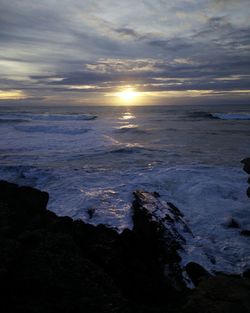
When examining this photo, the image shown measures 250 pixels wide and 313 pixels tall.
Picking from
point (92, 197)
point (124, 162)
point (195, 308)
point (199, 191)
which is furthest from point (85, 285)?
point (124, 162)

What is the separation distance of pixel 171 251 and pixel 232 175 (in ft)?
21.7

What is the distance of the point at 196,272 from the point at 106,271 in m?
1.70

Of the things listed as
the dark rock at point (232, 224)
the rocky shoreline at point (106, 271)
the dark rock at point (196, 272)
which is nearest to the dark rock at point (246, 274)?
the rocky shoreline at point (106, 271)

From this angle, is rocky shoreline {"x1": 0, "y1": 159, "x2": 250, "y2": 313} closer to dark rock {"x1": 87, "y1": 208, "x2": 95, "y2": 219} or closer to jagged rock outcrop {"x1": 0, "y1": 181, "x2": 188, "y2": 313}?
jagged rock outcrop {"x1": 0, "y1": 181, "x2": 188, "y2": 313}

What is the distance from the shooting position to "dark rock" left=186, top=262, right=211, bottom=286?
19.0 ft

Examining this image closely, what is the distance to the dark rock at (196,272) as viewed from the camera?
5793 mm

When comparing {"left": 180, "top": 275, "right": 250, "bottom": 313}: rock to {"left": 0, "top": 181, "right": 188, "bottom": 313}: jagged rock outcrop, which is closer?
{"left": 180, "top": 275, "right": 250, "bottom": 313}: rock

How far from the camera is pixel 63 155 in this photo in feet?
56.3

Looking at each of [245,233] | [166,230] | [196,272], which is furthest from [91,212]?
[245,233]

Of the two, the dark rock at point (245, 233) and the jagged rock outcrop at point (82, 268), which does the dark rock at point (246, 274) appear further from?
the dark rock at point (245, 233)

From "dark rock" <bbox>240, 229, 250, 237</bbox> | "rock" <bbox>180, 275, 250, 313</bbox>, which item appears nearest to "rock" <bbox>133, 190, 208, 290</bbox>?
"rock" <bbox>180, 275, 250, 313</bbox>

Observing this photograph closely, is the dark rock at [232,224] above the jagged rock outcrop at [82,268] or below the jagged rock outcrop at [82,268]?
below

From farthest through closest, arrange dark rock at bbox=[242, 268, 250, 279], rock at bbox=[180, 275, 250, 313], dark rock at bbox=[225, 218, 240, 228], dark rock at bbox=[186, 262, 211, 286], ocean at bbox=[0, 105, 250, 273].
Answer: dark rock at bbox=[225, 218, 240, 228]
ocean at bbox=[0, 105, 250, 273]
dark rock at bbox=[242, 268, 250, 279]
dark rock at bbox=[186, 262, 211, 286]
rock at bbox=[180, 275, 250, 313]

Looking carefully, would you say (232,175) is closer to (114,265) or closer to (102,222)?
(102,222)
